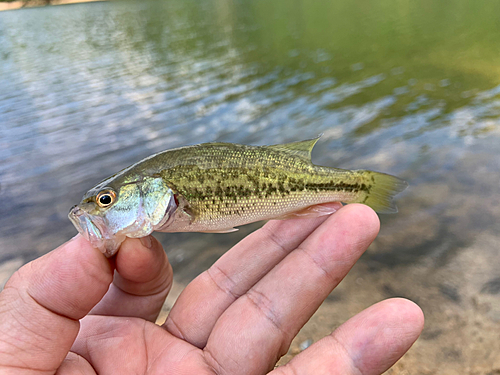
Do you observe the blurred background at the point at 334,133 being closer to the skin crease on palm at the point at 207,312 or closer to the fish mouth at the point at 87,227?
the skin crease on palm at the point at 207,312

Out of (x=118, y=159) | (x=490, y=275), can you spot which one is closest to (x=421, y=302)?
(x=490, y=275)

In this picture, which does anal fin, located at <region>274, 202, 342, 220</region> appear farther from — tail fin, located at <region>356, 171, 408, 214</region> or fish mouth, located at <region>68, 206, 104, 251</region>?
fish mouth, located at <region>68, 206, 104, 251</region>

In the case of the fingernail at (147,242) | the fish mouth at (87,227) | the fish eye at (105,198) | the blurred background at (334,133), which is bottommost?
the blurred background at (334,133)

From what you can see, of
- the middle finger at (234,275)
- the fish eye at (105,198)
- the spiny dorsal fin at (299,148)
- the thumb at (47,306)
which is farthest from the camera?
the spiny dorsal fin at (299,148)

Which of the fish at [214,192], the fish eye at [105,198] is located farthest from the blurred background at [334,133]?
the fish eye at [105,198]

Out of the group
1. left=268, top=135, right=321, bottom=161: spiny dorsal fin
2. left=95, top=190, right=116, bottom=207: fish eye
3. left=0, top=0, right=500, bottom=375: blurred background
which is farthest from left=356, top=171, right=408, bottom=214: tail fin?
left=95, top=190, right=116, bottom=207: fish eye
